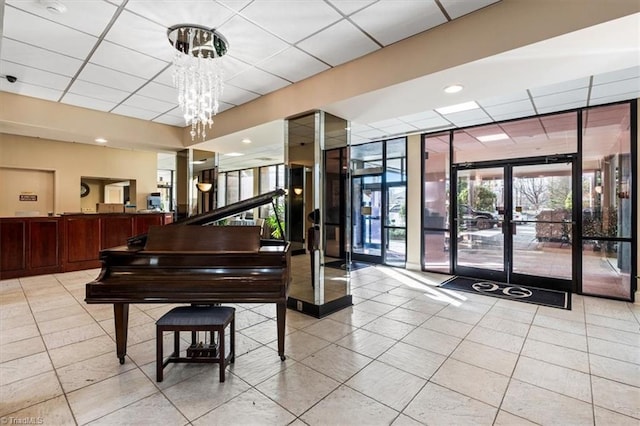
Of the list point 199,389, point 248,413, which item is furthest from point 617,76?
point 199,389

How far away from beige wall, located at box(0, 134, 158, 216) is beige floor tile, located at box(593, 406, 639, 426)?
33.1 ft

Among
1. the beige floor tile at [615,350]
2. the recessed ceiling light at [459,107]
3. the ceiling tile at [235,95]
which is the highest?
the ceiling tile at [235,95]

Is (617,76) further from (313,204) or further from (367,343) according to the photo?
(367,343)

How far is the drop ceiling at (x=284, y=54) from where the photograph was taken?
8.30ft

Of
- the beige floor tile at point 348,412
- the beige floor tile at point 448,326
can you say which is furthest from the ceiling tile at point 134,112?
the beige floor tile at point 448,326

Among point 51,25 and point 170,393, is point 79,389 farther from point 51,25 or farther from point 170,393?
point 51,25

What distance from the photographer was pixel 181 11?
2600 mm

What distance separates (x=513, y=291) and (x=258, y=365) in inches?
173

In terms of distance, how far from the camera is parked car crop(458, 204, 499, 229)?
5.61m

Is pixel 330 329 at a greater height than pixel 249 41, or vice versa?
pixel 249 41

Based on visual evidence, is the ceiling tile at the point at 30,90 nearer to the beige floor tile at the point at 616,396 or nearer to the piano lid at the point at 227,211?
the piano lid at the point at 227,211

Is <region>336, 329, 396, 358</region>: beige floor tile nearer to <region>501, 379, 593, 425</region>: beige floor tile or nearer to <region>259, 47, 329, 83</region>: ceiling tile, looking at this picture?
<region>501, 379, 593, 425</region>: beige floor tile

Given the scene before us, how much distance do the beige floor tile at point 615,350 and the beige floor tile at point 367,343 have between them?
6.51 feet

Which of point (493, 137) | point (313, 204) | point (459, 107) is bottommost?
point (313, 204)
